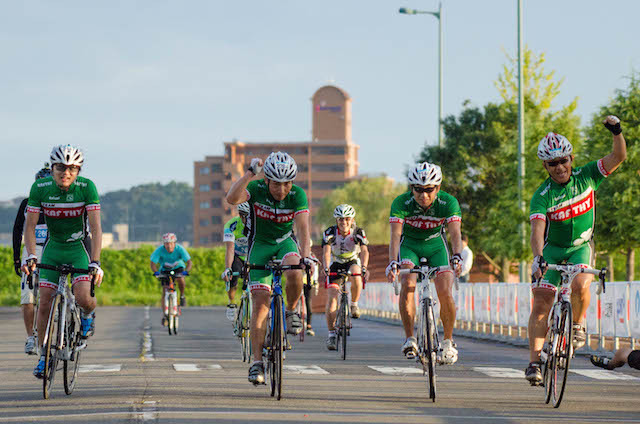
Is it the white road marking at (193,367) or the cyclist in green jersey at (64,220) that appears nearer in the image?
the cyclist in green jersey at (64,220)

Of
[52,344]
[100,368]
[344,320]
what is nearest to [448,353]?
[52,344]

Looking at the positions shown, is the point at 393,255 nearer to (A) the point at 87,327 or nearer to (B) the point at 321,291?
(A) the point at 87,327

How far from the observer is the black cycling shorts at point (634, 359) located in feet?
30.7

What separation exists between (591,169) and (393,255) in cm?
193

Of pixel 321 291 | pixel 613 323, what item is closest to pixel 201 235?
pixel 321 291

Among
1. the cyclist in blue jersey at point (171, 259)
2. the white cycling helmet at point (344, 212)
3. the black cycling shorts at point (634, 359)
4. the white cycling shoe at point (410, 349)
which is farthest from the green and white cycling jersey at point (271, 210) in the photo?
the cyclist in blue jersey at point (171, 259)

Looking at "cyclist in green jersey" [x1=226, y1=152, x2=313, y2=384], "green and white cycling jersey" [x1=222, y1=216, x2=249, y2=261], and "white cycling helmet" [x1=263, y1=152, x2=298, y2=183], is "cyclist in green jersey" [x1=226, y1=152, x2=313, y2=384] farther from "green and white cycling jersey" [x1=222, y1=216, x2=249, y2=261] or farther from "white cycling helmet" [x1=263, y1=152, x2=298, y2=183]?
"green and white cycling jersey" [x1=222, y1=216, x2=249, y2=261]

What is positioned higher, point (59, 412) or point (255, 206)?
point (255, 206)

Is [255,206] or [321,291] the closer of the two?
[255,206]

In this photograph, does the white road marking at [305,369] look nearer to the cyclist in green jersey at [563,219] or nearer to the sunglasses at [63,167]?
the cyclist in green jersey at [563,219]

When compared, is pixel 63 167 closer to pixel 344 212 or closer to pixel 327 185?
pixel 344 212

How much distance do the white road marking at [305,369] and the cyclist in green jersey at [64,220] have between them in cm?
336

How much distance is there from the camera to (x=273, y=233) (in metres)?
10.7

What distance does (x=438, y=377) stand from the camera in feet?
42.4
